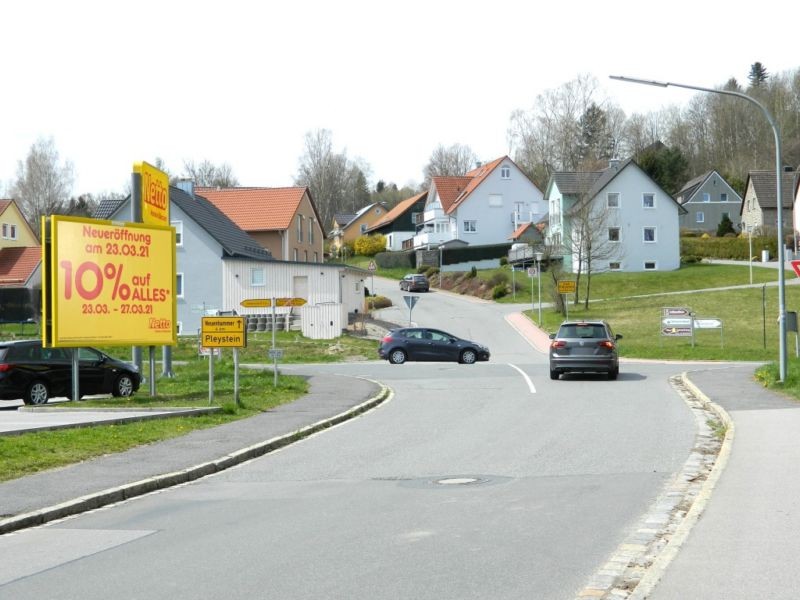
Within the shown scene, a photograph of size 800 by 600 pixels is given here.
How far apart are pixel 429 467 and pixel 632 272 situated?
65.3 metres

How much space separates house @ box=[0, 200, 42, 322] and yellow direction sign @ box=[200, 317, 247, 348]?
38.3 metres

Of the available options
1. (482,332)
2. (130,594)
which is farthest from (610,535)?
(482,332)

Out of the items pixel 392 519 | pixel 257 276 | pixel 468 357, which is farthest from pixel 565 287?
pixel 392 519

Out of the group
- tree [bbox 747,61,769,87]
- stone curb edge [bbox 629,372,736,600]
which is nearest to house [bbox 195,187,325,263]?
stone curb edge [bbox 629,372,736,600]

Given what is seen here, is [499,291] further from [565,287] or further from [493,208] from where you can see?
[493,208]

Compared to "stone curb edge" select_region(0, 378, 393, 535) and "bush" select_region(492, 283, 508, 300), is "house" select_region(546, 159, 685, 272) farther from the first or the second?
"stone curb edge" select_region(0, 378, 393, 535)

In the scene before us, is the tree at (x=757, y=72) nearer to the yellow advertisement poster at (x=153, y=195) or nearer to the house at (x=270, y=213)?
the house at (x=270, y=213)

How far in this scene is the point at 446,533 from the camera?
8.16 meters

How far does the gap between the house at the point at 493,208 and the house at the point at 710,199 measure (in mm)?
16870

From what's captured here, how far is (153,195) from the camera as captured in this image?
23.6 m

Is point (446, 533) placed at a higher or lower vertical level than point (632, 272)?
lower

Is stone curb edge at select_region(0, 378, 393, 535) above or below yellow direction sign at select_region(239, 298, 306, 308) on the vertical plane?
below

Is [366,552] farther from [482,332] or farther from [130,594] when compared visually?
[482,332]

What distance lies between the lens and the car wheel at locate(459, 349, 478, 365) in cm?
3853
